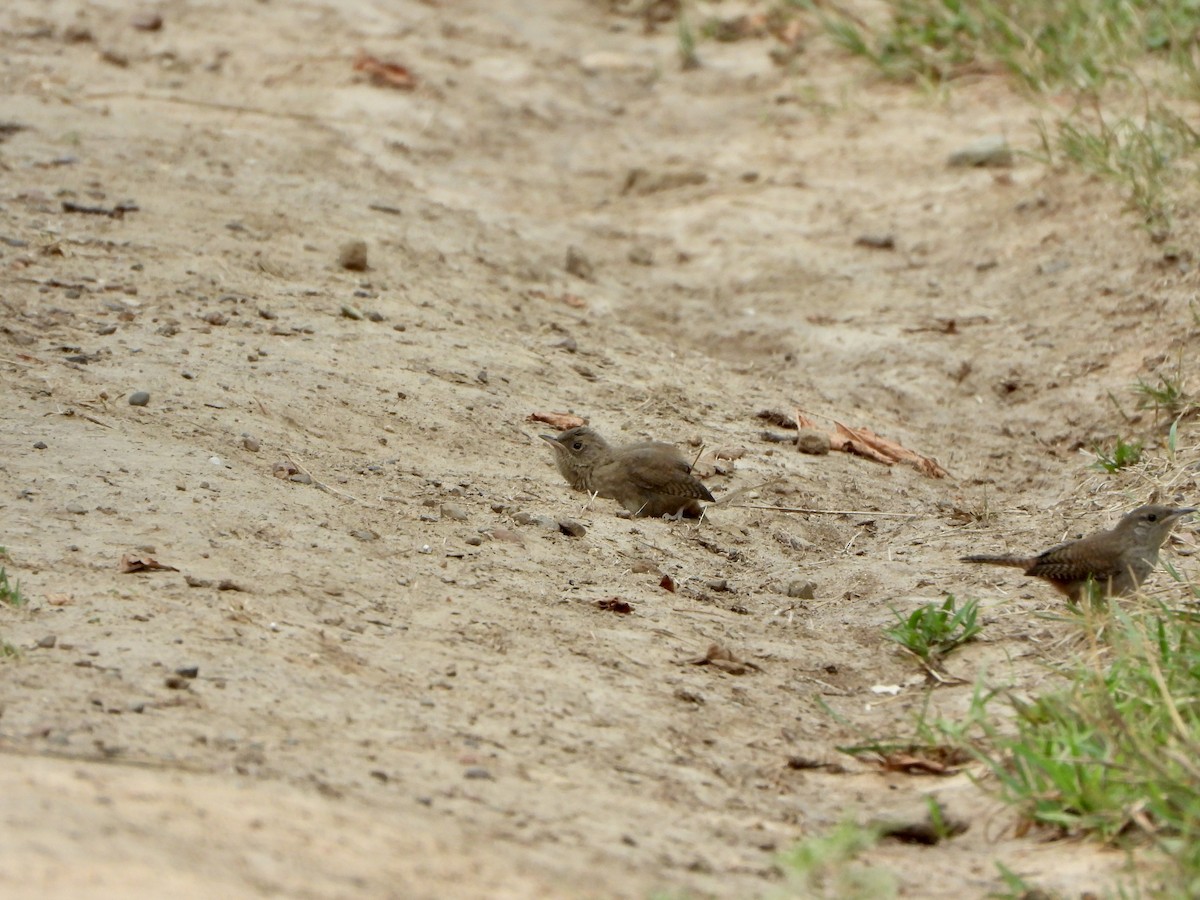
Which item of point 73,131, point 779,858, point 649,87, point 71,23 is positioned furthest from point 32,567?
point 649,87

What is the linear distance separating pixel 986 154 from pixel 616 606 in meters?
5.62

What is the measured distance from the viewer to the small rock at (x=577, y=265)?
881 centimetres

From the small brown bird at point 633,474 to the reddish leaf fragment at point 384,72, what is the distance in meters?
5.19

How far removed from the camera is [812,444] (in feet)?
22.9

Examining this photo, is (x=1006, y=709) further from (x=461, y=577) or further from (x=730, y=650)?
(x=461, y=577)

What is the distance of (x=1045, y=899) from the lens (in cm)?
347

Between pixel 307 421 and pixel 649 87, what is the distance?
6.58 meters

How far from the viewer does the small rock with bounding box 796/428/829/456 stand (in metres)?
6.99

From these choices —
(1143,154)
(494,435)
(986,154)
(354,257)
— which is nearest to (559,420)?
(494,435)

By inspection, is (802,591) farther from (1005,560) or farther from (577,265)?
(577,265)

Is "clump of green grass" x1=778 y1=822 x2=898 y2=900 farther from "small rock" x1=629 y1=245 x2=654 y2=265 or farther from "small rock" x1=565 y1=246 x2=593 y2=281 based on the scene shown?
"small rock" x1=629 y1=245 x2=654 y2=265

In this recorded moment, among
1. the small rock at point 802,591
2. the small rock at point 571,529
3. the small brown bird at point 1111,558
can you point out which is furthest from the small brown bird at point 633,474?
the small brown bird at point 1111,558

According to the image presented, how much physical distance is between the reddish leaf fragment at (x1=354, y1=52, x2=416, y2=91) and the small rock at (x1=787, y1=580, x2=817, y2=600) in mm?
6268

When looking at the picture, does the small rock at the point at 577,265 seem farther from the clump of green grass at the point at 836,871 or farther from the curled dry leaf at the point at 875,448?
the clump of green grass at the point at 836,871
